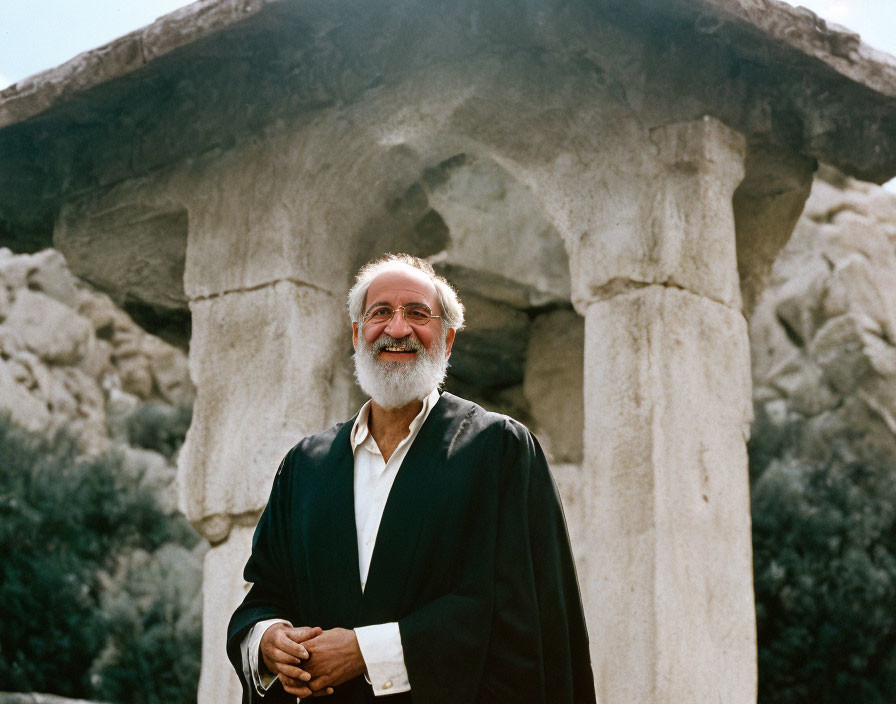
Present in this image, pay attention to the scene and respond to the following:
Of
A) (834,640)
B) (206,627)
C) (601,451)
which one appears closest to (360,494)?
(601,451)

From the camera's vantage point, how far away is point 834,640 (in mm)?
8961

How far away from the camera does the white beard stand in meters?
2.60

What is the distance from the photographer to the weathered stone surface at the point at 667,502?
3662mm

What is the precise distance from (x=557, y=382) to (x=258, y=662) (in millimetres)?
3676

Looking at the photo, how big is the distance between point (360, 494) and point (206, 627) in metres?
2.10

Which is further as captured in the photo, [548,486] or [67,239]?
[67,239]

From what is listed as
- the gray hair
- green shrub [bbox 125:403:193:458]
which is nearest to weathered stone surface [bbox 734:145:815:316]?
the gray hair

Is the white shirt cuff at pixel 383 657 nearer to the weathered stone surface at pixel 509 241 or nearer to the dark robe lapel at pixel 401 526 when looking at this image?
the dark robe lapel at pixel 401 526

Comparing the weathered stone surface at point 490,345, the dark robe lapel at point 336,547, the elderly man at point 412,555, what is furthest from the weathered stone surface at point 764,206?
the dark robe lapel at point 336,547

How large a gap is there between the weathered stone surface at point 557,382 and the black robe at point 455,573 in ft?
10.9

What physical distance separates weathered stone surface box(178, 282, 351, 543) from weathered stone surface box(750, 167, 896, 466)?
8.40 meters

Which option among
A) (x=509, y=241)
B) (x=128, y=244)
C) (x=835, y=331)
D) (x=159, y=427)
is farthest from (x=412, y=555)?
(x=159, y=427)

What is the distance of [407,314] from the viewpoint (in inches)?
105

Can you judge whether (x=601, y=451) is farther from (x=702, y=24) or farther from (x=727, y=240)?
(x=702, y=24)
